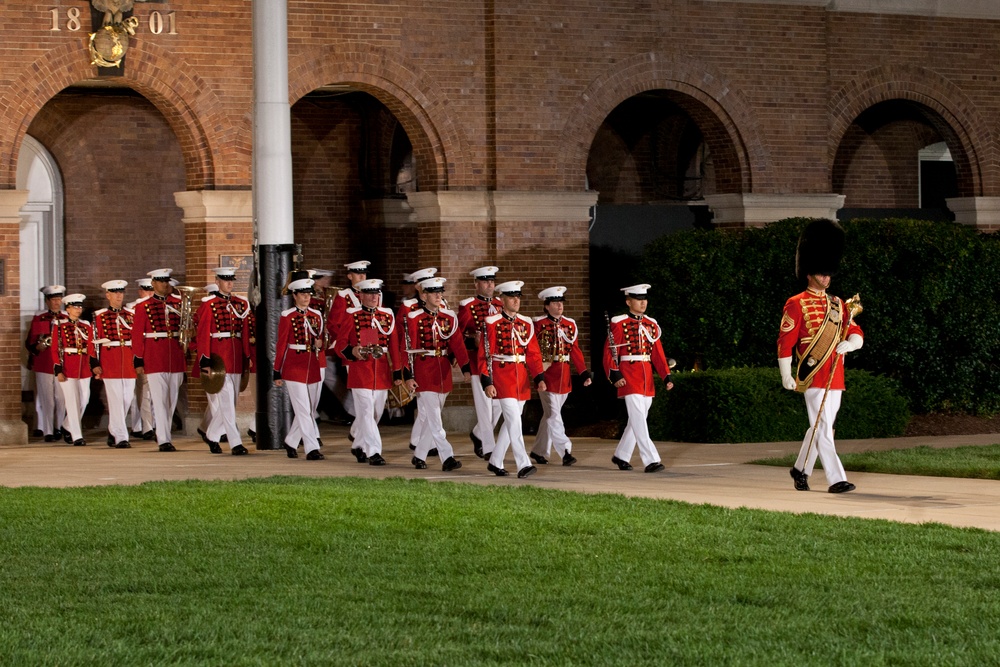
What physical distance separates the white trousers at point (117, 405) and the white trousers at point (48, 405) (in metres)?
1.20

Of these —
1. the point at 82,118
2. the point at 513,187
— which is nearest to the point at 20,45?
the point at 82,118

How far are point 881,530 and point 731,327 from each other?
9072mm

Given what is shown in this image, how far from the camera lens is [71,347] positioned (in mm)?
19266

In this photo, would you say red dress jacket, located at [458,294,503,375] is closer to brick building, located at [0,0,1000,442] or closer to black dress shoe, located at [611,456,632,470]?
black dress shoe, located at [611,456,632,470]

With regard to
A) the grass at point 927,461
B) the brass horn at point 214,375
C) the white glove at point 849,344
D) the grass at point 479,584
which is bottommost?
the grass at point 479,584

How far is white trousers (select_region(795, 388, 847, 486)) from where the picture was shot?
13188mm

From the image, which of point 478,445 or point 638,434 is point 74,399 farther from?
point 638,434

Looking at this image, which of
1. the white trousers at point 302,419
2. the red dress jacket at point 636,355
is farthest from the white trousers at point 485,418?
the white trousers at point 302,419

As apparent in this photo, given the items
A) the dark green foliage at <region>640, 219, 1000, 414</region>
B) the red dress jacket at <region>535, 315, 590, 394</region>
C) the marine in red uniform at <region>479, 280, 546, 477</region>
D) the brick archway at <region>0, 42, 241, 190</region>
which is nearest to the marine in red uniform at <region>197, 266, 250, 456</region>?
the brick archway at <region>0, 42, 241, 190</region>

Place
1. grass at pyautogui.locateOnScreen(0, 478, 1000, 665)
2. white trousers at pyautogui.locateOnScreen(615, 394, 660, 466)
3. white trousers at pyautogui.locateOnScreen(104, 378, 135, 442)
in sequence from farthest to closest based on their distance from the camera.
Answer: white trousers at pyautogui.locateOnScreen(104, 378, 135, 442) < white trousers at pyautogui.locateOnScreen(615, 394, 660, 466) < grass at pyautogui.locateOnScreen(0, 478, 1000, 665)

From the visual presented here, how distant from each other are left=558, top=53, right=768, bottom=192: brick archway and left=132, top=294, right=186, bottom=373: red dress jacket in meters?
5.36

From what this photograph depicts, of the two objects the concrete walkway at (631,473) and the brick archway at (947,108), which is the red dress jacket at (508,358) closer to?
the concrete walkway at (631,473)

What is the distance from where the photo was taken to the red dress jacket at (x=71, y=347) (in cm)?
1922

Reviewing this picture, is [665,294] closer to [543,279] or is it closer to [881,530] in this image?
[543,279]
